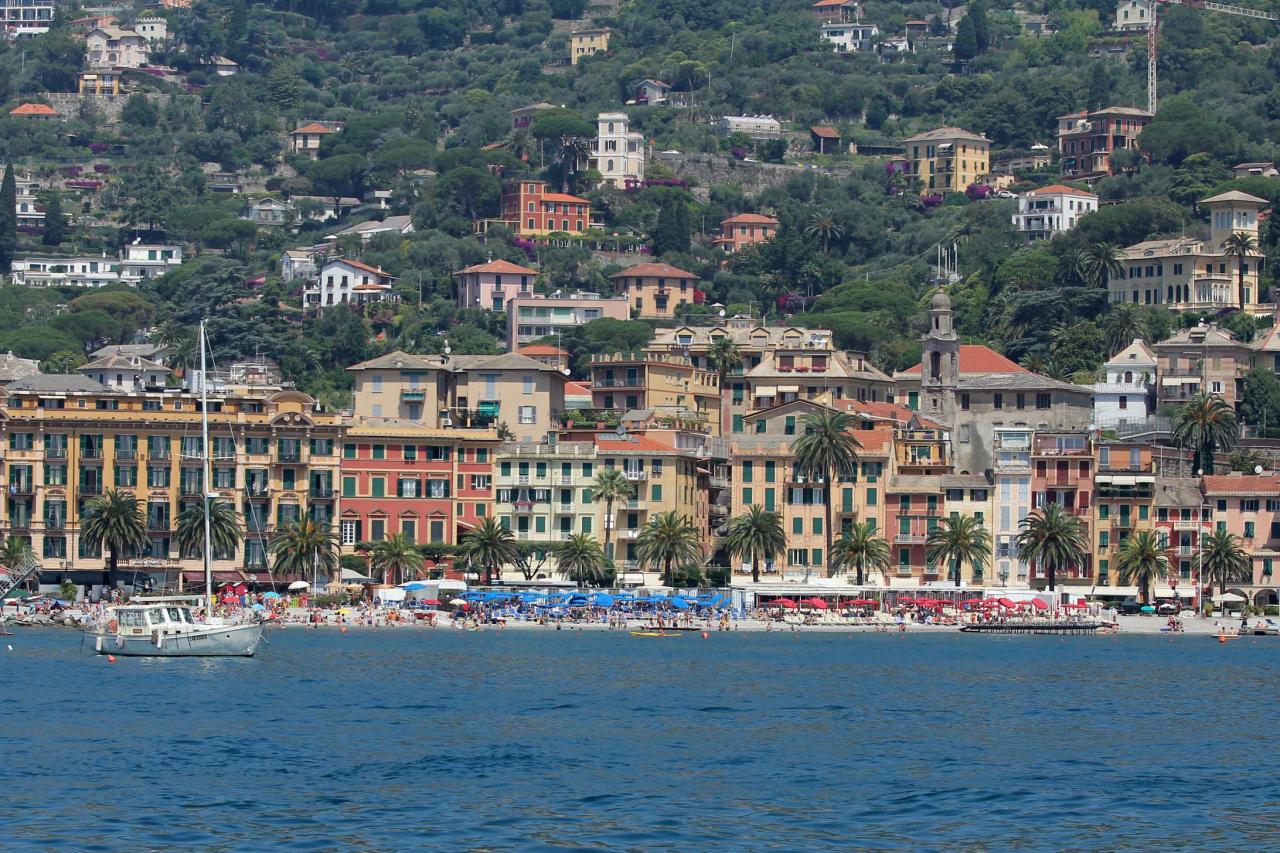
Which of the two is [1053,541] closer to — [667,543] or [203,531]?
[667,543]

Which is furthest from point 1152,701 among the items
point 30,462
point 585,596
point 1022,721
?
point 30,462

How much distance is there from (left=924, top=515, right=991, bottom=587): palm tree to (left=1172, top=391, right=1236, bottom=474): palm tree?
19916 millimetres

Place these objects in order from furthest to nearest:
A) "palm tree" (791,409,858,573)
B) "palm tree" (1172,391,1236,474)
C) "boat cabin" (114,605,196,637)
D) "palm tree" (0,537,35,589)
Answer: "palm tree" (1172,391,1236,474) → "palm tree" (791,409,858,573) → "palm tree" (0,537,35,589) → "boat cabin" (114,605,196,637)

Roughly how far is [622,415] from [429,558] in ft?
79.2

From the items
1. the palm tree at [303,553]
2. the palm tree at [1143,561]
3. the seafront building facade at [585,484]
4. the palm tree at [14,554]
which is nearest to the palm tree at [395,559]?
the seafront building facade at [585,484]

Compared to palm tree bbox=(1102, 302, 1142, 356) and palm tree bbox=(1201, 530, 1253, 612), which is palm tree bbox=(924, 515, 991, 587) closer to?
palm tree bbox=(1201, 530, 1253, 612)

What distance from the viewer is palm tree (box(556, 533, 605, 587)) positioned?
13838 cm

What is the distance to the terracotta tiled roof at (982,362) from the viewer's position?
168 metres

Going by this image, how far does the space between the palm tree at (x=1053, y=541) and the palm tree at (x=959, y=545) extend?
2.09 metres

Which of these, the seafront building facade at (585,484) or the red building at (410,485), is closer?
the seafront building facade at (585,484)

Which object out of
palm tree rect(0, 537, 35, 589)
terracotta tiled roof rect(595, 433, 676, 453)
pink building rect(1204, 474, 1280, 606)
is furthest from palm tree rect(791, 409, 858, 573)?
palm tree rect(0, 537, 35, 589)

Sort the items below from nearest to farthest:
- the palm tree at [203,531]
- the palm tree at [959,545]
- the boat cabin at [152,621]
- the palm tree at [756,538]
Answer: the boat cabin at [152,621] → the palm tree at [203,531] → the palm tree at [756,538] → the palm tree at [959,545]

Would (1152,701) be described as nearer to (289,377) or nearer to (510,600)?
(510,600)

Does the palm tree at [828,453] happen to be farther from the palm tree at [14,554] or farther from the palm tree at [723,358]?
the palm tree at [14,554]
